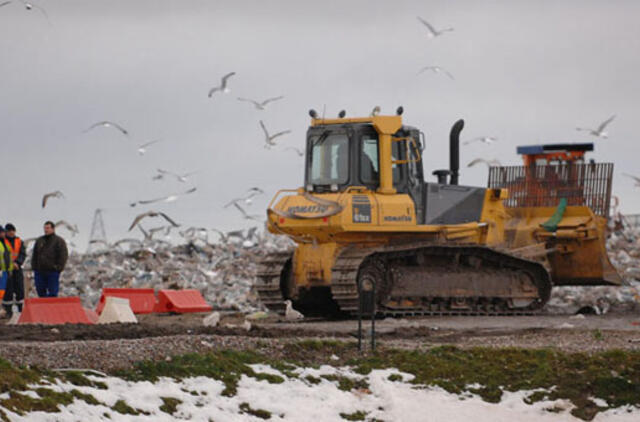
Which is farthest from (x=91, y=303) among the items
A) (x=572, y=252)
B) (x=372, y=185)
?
(x=572, y=252)

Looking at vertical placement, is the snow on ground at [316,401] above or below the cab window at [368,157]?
below

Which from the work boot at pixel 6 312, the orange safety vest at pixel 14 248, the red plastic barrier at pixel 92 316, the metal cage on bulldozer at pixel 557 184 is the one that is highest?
the metal cage on bulldozer at pixel 557 184

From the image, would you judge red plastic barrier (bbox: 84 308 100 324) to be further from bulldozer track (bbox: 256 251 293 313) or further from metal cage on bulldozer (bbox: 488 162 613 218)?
metal cage on bulldozer (bbox: 488 162 613 218)

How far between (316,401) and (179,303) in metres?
13.3

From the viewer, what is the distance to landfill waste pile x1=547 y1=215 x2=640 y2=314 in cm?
2522

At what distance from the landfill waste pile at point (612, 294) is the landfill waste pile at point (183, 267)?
7.04 meters

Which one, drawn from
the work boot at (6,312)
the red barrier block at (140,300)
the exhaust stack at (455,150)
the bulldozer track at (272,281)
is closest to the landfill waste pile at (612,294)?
the exhaust stack at (455,150)

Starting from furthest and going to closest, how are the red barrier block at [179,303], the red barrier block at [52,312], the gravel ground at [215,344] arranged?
1. the red barrier block at [179,303]
2. the red barrier block at [52,312]
3. the gravel ground at [215,344]

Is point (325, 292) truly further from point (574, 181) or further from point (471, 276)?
point (574, 181)

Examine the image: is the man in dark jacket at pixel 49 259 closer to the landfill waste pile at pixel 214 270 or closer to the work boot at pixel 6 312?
the work boot at pixel 6 312

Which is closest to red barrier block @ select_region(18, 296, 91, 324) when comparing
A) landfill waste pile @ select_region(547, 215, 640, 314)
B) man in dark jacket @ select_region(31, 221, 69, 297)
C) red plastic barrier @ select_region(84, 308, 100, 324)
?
red plastic barrier @ select_region(84, 308, 100, 324)

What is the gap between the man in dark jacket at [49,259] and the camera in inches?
863

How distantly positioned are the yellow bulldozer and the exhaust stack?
24mm

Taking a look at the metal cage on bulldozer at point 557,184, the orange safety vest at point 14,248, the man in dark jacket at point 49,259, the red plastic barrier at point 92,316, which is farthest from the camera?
the metal cage on bulldozer at point 557,184
